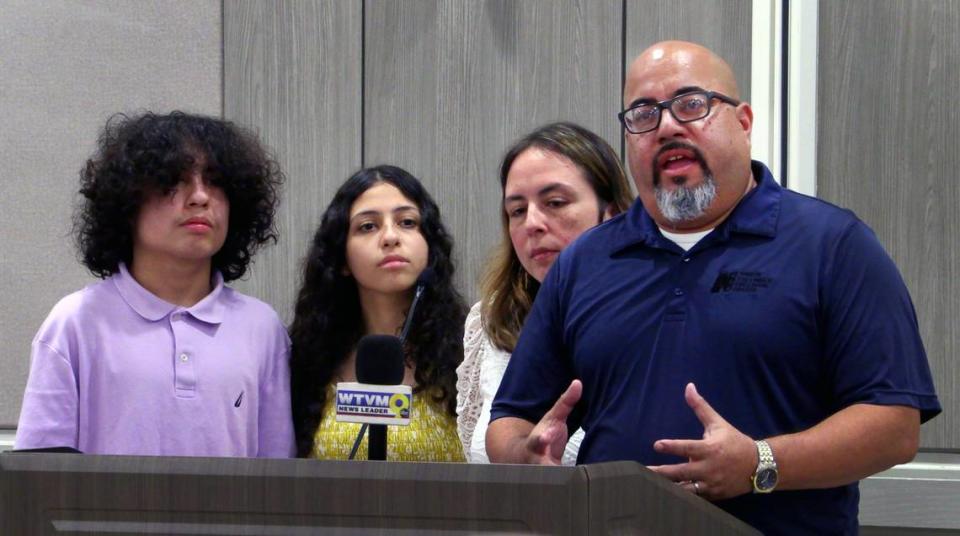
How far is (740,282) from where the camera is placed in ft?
5.67

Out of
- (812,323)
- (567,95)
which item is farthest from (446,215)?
(812,323)

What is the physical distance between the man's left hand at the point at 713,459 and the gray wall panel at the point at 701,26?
1.85 m

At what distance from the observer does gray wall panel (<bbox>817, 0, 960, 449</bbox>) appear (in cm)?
311

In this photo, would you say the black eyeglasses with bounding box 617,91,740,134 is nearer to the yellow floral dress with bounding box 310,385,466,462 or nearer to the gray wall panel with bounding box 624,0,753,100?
the yellow floral dress with bounding box 310,385,466,462

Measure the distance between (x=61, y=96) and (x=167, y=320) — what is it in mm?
1509

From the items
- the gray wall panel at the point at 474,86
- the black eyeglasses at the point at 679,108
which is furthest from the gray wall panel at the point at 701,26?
the black eyeglasses at the point at 679,108

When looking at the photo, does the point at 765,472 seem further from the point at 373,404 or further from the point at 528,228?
the point at 528,228

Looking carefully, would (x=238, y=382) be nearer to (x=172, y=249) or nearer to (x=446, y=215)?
(x=172, y=249)

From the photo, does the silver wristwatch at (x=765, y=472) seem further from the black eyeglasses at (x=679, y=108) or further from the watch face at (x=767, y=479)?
the black eyeglasses at (x=679, y=108)

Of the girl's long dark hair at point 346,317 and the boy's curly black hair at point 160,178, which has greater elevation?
the boy's curly black hair at point 160,178

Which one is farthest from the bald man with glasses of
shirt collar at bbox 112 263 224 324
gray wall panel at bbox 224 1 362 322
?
gray wall panel at bbox 224 1 362 322

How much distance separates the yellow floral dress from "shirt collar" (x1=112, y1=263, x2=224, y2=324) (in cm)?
34

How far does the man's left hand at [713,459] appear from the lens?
1506mm

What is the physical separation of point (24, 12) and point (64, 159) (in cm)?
46
